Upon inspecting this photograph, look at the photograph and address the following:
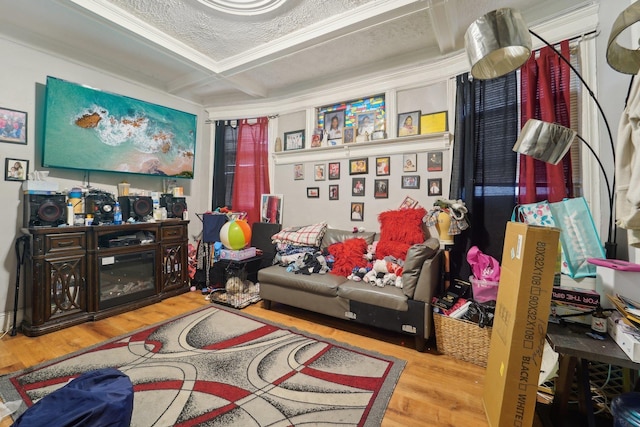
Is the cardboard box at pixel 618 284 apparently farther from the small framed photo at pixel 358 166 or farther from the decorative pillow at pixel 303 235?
the decorative pillow at pixel 303 235

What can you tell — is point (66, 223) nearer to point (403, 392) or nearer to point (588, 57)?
point (403, 392)

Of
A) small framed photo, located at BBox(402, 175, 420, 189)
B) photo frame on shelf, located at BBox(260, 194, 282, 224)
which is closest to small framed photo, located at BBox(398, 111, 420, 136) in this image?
small framed photo, located at BBox(402, 175, 420, 189)

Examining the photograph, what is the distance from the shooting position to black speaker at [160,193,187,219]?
3.42 m

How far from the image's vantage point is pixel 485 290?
196cm

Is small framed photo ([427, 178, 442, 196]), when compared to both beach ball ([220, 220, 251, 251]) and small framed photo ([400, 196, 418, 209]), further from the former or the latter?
beach ball ([220, 220, 251, 251])

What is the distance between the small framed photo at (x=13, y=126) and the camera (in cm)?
241

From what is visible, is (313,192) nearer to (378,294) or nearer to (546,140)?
(378,294)

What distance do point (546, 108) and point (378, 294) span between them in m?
1.99

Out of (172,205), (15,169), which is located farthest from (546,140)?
(15,169)

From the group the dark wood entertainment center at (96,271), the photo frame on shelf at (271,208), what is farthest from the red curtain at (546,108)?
the dark wood entertainment center at (96,271)

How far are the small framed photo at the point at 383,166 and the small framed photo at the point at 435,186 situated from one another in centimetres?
48

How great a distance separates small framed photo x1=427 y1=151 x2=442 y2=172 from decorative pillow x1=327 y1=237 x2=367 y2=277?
1051 millimetres

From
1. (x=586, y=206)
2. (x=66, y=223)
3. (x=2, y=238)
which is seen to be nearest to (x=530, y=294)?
(x=586, y=206)

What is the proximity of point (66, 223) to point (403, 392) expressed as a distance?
3263 mm
